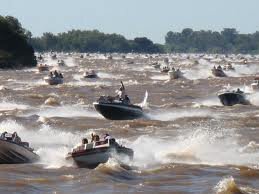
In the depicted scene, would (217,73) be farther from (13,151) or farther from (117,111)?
(13,151)

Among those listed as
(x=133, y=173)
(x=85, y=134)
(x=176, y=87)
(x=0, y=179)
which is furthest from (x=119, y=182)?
(x=176, y=87)

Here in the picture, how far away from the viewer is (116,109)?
4672 cm

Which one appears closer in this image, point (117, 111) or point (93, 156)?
point (93, 156)

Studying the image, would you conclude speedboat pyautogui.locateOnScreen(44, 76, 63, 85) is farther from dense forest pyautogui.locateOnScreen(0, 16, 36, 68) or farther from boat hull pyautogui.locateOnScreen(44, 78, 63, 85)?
dense forest pyautogui.locateOnScreen(0, 16, 36, 68)

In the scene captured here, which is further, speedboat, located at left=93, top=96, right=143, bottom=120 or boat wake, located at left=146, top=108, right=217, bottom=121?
boat wake, located at left=146, top=108, right=217, bottom=121

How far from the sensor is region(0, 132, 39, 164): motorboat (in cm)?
2992

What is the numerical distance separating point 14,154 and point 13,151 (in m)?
0.17

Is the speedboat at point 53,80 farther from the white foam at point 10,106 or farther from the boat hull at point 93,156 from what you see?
the boat hull at point 93,156

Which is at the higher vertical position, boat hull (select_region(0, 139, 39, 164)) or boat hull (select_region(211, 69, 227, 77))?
boat hull (select_region(0, 139, 39, 164))

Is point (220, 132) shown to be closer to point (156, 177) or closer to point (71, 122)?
point (71, 122)

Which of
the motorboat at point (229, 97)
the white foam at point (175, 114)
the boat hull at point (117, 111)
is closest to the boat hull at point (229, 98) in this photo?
the motorboat at point (229, 97)

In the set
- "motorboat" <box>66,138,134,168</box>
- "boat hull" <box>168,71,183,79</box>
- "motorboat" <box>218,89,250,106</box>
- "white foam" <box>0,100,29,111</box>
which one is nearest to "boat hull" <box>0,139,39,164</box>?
"motorboat" <box>66,138,134,168</box>

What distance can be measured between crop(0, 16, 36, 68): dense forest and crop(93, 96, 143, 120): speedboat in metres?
75.3

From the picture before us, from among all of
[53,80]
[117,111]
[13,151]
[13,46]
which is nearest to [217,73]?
[53,80]
